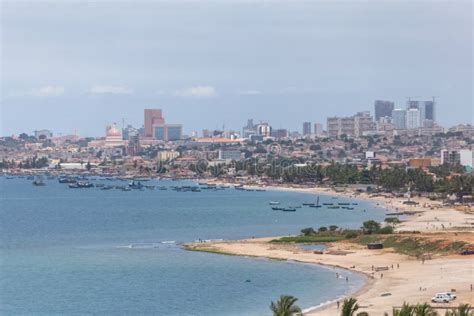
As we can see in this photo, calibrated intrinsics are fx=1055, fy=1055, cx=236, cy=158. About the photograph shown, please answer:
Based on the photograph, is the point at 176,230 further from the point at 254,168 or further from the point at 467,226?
the point at 254,168

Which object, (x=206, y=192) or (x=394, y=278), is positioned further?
(x=206, y=192)

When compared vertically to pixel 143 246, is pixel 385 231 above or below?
above

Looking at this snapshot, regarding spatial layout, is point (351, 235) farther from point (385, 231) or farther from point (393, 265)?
point (393, 265)

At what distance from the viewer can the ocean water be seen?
50125 millimetres

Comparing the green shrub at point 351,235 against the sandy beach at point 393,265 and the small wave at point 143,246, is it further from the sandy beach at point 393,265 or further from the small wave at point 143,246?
the small wave at point 143,246

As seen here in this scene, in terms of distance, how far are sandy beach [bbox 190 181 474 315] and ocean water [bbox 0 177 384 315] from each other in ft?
5.39

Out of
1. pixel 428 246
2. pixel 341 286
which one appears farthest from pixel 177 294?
pixel 428 246

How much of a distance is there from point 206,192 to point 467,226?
83322 millimetres

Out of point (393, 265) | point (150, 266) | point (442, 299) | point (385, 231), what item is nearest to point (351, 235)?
point (385, 231)

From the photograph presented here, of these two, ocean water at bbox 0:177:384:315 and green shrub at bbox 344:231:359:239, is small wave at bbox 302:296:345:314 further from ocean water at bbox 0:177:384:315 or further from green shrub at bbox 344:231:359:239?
green shrub at bbox 344:231:359:239

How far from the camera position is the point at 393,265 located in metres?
58.4

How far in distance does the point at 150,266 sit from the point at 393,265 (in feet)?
46.7

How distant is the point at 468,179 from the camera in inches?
4599

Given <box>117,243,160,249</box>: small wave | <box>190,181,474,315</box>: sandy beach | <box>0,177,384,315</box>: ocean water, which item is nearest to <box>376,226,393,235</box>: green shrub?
<box>190,181,474,315</box>: sandy beach
